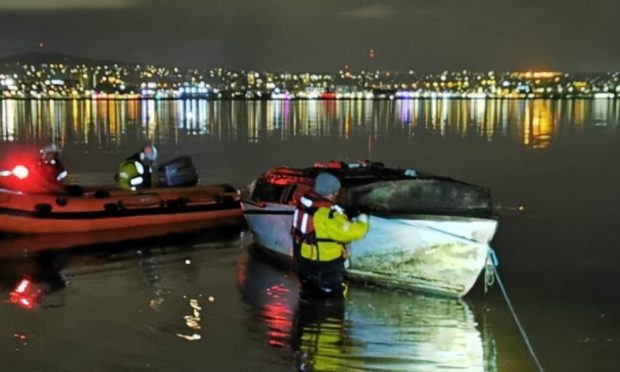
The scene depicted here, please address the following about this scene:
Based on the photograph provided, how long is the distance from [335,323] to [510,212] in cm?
1079

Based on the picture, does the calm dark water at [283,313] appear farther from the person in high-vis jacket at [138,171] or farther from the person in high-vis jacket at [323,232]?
the person in high-vis jacket at [138,171]

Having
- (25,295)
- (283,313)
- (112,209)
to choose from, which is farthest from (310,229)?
(112,209)

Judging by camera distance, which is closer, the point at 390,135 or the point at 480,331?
the point at 480,331

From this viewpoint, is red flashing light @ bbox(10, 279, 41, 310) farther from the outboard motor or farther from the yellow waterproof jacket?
the outboard motor

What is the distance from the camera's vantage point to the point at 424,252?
11227 millimetres

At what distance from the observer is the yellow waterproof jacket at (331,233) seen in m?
9.50

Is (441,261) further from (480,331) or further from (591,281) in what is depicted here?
(591,281)

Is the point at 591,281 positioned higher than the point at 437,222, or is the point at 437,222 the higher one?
the point at 437,222

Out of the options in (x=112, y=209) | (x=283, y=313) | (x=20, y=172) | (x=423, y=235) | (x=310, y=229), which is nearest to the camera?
(x=310, y=229)

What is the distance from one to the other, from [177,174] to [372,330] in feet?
29.4

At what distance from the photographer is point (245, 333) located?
951 centimetres

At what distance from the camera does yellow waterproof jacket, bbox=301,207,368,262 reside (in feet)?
31.2

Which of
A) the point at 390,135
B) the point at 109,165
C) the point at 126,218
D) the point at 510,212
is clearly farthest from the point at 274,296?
the point at 390,135

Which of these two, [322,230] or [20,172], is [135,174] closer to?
[20,172]
